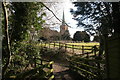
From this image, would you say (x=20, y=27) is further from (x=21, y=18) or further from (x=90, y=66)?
(x=90, y=66)

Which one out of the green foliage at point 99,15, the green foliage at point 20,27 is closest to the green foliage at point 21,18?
the green foliage at point 20,27

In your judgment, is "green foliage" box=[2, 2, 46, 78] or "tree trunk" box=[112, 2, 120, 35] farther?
"tree trunk" box=[112, 2, 120, 35]

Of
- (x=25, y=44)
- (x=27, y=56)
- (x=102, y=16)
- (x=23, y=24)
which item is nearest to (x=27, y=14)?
(x=23, y=24)

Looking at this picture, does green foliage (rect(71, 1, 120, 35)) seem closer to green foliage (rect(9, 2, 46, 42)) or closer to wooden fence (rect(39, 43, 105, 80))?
wooden fence (rect(39, 43, 105, 80))

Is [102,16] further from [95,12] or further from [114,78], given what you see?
[114,78]

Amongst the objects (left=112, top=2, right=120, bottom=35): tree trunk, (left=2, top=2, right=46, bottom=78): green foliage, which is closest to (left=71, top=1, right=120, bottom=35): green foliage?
(left=112, top=2, right=120, bottom=35): tree trunk

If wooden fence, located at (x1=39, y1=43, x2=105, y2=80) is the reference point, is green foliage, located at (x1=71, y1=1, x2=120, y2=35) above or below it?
above

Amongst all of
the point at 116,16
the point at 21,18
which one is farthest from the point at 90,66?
the point at 21,18

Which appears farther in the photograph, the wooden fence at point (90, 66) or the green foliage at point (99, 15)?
the green foliage at point (99, 15)

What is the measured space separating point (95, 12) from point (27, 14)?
4.52m

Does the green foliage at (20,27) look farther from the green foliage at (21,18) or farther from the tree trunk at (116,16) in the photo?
the tree trunk at (116,16)

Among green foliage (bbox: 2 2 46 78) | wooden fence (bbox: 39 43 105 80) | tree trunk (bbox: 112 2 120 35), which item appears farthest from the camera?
tree trunk (bbox: 112 2 120 35)

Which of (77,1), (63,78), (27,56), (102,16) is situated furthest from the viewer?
(77,1)

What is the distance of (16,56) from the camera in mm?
7875
